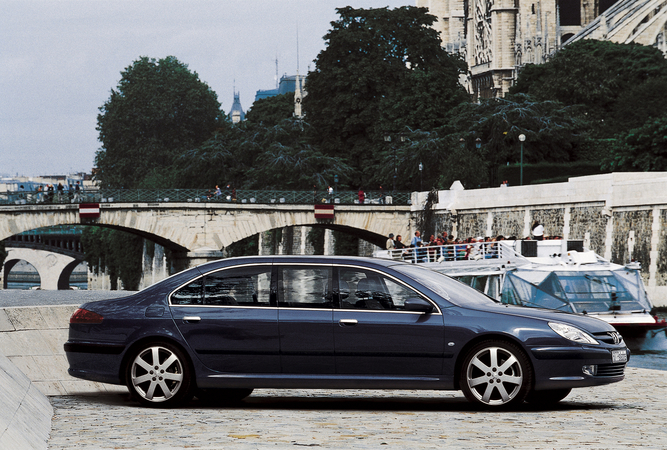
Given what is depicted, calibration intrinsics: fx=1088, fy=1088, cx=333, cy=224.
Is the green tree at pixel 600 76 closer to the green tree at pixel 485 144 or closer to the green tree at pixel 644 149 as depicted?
the green tree at pixel 485 144

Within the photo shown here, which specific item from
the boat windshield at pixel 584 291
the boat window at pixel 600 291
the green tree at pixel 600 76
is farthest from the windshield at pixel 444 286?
the green tree at pixel 600 76

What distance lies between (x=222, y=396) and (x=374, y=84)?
55.4 meters

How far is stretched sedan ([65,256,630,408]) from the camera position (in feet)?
26.7

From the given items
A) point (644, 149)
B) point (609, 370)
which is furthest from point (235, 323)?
point (644, 149)

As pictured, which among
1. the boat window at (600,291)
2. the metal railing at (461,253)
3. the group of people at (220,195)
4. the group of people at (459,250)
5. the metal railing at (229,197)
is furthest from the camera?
the group of people at (220,195)

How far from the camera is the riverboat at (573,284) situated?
24.3 m

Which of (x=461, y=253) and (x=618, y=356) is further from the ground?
(x=461, y=253)

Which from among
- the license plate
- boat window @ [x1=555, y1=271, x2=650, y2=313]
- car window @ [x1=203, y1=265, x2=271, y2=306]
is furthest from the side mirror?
boat window @ [x1=555, y1=271, x2=650, y2=313]

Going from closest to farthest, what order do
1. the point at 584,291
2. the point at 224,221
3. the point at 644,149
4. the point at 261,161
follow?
the point at 584,291, the point at 644,149, the point at 224,221, the point at 261,161

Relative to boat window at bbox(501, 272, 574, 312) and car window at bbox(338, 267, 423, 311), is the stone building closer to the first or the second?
boat window at bbox(501, 272, 574, 312)

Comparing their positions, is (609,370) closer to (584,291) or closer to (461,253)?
(584,291)

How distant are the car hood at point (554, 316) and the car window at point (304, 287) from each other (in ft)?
4.01

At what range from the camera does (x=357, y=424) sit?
736 centimetres

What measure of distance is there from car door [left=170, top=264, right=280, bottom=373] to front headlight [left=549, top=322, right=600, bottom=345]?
2102 millimetres
